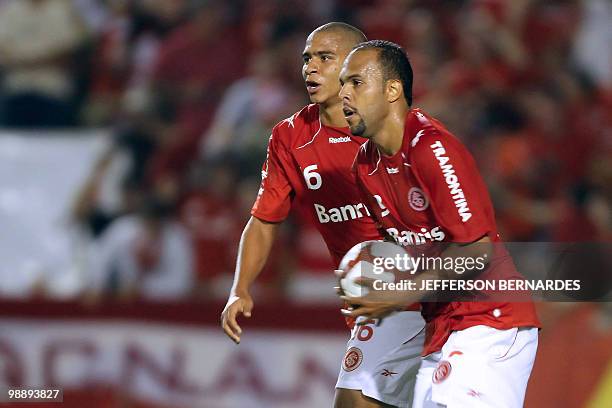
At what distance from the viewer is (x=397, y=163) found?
4.57m

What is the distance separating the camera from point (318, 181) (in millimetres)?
5449

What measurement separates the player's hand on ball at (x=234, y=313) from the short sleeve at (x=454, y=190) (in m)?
1.12

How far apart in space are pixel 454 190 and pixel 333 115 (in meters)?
1.30

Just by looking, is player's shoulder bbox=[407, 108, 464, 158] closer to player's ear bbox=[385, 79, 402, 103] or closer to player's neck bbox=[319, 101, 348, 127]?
player's ear bbox=[385, 79, 402, 103]

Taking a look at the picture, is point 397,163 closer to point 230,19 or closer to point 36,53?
point 230,19

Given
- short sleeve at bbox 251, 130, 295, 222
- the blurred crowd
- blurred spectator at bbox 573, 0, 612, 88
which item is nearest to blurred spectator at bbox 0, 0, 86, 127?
the blurred crowd

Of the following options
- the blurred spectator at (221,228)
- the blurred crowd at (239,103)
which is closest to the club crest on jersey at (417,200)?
the blurred crowd at (239,103)

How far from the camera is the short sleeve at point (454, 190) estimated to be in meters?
4.30

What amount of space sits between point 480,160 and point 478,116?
0.50 metres

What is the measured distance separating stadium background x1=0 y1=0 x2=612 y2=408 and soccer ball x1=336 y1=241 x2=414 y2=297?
2.46 m

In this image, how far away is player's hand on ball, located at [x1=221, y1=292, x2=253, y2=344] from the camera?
498 centimetres

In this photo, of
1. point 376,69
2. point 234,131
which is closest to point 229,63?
point 234,131

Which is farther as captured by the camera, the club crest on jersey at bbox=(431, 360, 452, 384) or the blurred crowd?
the blurred crowd

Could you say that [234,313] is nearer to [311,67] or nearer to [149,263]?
[311,67]
